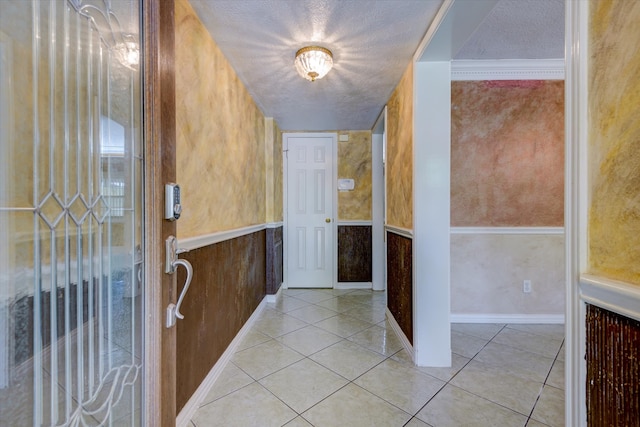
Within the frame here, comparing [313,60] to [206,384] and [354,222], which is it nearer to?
[206,384]

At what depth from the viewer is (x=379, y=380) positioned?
171cm

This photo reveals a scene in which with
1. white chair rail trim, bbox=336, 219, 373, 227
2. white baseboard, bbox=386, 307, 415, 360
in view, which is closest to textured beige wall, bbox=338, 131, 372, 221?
white chair rail trim, bbox=336, 219, 373, 227

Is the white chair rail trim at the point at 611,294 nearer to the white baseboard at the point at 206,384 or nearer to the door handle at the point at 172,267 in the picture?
the door handle at the point at 172,267

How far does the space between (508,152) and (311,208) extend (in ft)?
7.67

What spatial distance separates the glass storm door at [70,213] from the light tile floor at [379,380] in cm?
93

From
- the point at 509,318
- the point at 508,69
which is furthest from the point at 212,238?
the point at 508,69

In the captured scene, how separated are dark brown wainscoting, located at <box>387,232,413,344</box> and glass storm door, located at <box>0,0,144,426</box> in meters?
1.75

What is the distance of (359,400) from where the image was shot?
152 cm

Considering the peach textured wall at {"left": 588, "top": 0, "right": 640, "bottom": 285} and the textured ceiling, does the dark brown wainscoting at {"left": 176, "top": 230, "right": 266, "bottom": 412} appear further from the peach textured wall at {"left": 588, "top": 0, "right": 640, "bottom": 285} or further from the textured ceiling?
the textured ceiling

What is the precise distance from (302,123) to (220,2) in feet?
6.82

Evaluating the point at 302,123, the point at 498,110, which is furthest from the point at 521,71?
the point at 302,123

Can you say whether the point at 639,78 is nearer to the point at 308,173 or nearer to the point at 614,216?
the point at 614,216

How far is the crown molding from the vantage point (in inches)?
95.0

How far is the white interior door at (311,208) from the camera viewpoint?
3.77 meters
